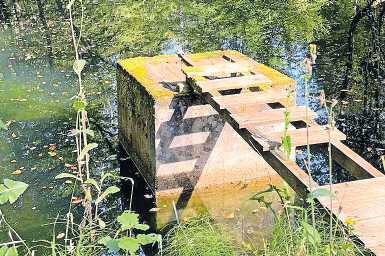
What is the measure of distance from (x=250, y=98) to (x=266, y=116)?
0.54 metres

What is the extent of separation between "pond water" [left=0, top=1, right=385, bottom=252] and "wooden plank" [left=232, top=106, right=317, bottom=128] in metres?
1.31

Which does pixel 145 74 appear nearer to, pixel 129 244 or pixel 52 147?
pixel 52 147

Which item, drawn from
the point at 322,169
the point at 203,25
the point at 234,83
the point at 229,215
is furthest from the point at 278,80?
the point at 203,25

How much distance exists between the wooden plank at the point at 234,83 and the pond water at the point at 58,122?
106 centimetres

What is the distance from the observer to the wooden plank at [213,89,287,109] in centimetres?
624

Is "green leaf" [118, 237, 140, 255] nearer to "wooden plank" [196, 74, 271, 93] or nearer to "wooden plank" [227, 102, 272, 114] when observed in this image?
"wooden plank" [227, 102, 272, 114]

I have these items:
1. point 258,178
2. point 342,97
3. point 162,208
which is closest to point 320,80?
point 342,97

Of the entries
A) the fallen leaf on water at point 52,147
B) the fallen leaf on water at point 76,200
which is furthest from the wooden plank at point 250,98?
the fallen leaf on water at point 52,147

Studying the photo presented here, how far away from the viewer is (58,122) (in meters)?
9.38

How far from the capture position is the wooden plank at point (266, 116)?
5691mm

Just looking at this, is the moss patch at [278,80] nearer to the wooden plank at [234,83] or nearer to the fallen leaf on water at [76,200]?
the wooden plank at [234,83]

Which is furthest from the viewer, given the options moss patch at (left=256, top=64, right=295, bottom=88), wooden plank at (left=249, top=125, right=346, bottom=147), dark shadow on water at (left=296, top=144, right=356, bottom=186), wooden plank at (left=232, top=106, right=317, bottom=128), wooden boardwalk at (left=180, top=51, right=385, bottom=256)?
dark shadow on water at (left=296, top=144, right=356, bottom=186)

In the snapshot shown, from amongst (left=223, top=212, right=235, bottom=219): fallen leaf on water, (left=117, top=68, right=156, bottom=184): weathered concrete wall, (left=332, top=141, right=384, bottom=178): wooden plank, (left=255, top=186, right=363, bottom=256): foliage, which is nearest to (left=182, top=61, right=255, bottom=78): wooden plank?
(left=117, top=68, right=156, bottom=184): weathered concrete wall

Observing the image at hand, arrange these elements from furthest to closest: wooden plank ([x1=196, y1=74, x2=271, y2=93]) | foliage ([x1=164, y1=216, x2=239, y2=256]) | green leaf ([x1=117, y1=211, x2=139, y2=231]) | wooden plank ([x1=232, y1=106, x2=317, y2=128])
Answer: wooden plank ([x1=196, y1=74, x2=271, y2=93])
wooden plank ([x1=232, y1=106, x2=317, y2=128])
foliage ([x1=164, y1=216, x2=239, y2=256])
green leaf ([x1=117, y1=211, x2=139, y2=231])
